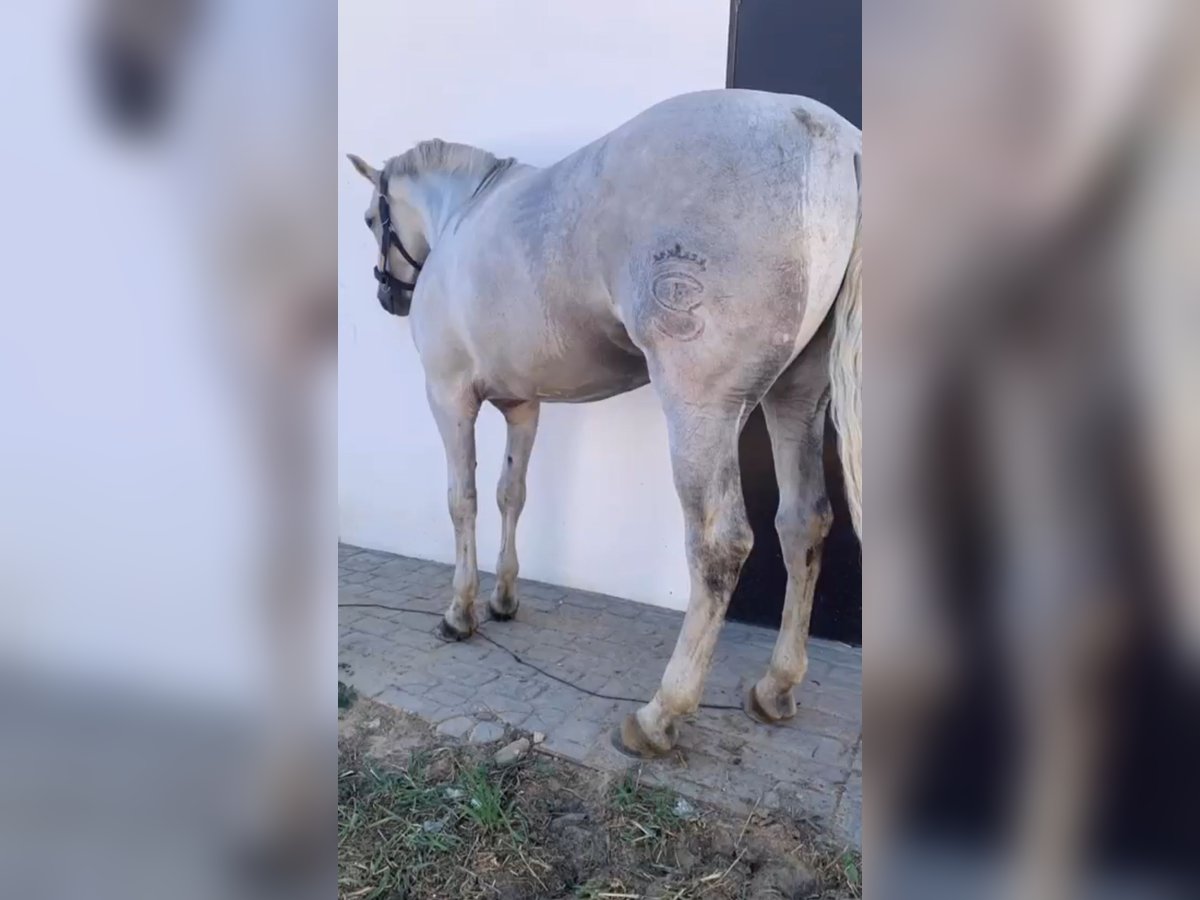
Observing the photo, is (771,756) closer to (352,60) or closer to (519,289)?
(519,289)

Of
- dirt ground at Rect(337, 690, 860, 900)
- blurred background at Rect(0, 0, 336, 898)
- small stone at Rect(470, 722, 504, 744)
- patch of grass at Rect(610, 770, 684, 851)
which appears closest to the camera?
blurred background at Rect(0, 0, 336, 898)

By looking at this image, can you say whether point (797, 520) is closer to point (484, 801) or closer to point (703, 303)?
point (703, 303)

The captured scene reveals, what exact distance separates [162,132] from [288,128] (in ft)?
0.33

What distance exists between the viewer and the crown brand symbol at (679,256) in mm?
1802

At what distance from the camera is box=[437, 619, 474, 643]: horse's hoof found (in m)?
3.00

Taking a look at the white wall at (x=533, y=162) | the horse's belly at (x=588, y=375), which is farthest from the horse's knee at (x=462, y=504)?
the white wall at (x=533, y=162)

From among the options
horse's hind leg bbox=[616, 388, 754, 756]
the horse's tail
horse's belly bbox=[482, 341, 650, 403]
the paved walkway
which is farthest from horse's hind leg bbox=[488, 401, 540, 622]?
the horse's tail

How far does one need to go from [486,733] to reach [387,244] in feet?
8.06

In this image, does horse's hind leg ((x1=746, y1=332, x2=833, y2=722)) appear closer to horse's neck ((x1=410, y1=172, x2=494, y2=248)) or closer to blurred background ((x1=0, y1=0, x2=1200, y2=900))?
horse's neck ((x1=410, y1=172, x2=494, y2=248))

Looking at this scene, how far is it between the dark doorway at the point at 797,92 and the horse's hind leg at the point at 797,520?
24.1 inches

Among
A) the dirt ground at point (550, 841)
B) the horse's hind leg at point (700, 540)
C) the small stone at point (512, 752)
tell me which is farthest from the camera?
the small stone at point (512, 752)

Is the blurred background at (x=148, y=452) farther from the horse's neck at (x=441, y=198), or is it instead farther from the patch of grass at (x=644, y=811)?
the horse's neck at (x=441, y=198)

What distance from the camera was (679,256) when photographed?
1.82m

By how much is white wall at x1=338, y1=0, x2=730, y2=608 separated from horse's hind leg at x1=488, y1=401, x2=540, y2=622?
0.42 metres
